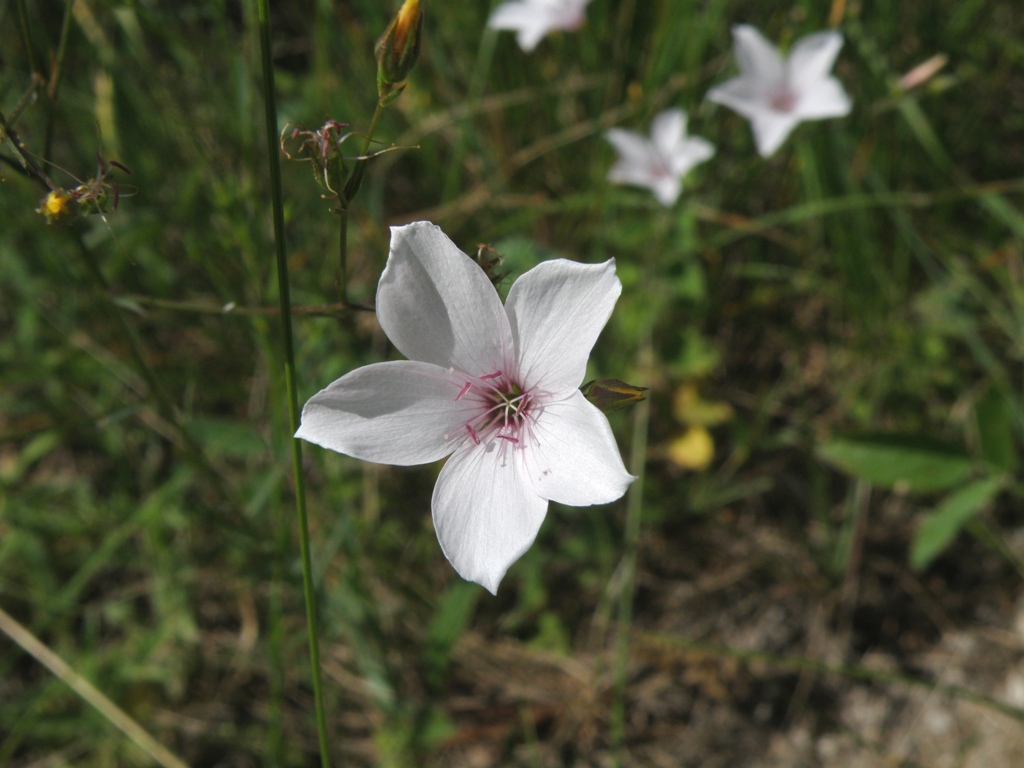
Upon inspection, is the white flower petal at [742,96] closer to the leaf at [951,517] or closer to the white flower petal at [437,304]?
the leaf at [951,517]

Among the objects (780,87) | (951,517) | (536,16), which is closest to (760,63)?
(780,87)

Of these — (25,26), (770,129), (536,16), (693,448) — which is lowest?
(25,26)

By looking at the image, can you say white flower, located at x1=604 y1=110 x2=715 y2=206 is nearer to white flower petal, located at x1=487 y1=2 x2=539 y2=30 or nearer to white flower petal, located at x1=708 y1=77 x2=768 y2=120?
white flower petal, located at x1=708 y1=77 x2=768 y2=120

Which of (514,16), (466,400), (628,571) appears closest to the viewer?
(466,400)

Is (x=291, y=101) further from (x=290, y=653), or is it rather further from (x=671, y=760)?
(x=671, y=760)

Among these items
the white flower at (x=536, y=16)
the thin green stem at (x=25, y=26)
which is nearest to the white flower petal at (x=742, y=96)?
the white flower at (x=536, y=16)

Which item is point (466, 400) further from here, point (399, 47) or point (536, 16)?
point (536, 16)
